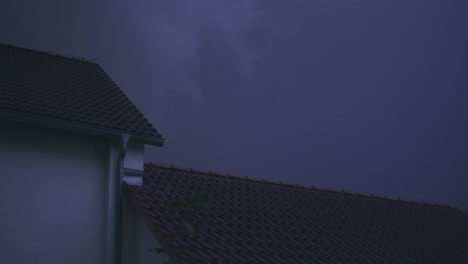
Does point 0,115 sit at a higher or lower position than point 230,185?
higher

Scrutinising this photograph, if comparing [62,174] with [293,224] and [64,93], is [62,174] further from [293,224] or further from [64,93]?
[293,224]

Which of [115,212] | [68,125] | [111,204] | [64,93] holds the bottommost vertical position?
[115,212]

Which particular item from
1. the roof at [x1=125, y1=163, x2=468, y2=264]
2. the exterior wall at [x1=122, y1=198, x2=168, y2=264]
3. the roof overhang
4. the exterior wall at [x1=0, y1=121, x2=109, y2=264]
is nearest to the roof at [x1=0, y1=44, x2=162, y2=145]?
the roof overhang

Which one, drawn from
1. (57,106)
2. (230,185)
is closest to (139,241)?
(57,106)

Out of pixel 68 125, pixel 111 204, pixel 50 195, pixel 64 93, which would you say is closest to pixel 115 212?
pixel 111 204

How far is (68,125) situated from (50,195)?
3.47 feet

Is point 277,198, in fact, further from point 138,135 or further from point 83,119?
point 83,119

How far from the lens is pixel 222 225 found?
7.43 meters

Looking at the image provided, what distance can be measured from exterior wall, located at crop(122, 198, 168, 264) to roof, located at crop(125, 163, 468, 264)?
0.90 ft

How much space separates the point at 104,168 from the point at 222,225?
6.75ft

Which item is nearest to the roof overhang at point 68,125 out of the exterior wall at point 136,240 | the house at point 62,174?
the house at point 62,174

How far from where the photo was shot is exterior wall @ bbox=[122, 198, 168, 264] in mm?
6516

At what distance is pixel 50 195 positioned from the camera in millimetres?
7039

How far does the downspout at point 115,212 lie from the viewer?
6.97 m
